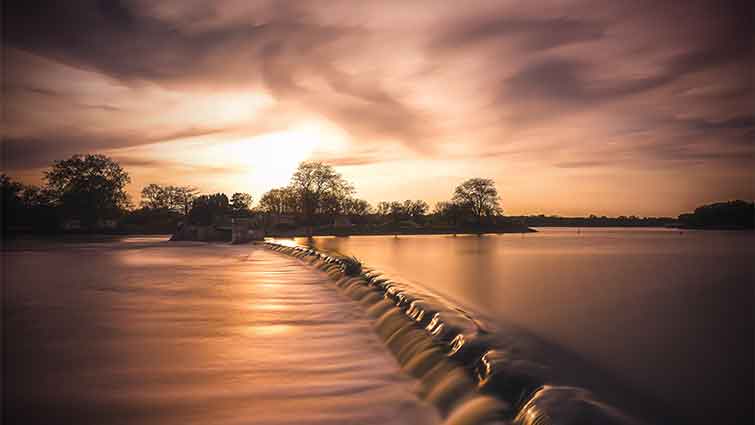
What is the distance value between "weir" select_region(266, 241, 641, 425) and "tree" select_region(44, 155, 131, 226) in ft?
209

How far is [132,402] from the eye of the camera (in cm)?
452

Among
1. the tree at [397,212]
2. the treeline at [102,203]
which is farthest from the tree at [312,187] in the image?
the tree at [397,212]

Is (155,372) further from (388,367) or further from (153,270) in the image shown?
(153,270)

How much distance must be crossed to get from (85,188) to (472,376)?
68.3 meters

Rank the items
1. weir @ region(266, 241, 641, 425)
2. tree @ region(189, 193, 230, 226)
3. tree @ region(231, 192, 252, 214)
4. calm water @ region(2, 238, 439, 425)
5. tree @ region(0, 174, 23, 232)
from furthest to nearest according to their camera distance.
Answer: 1. tree @ region(231, 192, 252, 214)
2. tree @ region(0, 174, 23, 232)
3. tree @ region(189, 193, 230, 226)
4. calm water @ region(2, 238, 439, 425)
5. weir @ region(266, 241, 641, 425)

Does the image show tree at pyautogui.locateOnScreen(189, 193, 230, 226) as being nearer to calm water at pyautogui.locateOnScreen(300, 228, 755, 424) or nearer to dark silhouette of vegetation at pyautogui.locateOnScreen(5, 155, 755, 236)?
dark silhouette of vegetation at pyautogui.locateOnScreen(5, 155, 755, 236)

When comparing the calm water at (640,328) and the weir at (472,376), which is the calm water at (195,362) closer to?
the weir at (472,376)

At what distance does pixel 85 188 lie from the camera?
199 ft

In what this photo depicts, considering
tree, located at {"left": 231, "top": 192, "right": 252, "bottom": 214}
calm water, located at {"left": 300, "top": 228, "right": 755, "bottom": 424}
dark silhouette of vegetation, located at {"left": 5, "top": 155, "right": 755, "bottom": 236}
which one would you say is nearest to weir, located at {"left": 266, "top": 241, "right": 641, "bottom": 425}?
calm water, located at {"left": 300, "top": 228, "right": 755, "bottom": 424}

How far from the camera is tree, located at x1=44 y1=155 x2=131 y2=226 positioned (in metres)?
59.7

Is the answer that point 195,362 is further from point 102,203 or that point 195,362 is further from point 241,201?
point 241,201

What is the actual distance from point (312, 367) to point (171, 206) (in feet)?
311

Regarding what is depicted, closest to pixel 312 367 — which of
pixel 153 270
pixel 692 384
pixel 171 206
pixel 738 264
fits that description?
pixel 692 384

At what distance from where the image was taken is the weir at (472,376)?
3.84 metres
